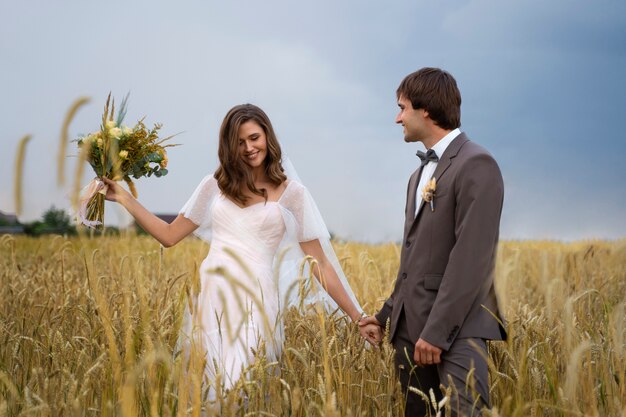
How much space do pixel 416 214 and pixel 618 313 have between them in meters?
0.97

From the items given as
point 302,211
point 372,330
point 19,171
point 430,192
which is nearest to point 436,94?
point 430,192

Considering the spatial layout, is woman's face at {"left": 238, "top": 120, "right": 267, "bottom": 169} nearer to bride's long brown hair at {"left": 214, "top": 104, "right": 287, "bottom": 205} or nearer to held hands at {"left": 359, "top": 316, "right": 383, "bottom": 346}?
bride's long brown hair at {"left": 214, "top": 104, "right": 287, "bottom": 205}

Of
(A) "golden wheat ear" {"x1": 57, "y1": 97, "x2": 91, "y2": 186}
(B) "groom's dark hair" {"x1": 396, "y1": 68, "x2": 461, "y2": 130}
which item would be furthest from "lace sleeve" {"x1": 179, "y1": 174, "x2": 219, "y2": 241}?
(A) "golden wheat ear" {"x1": 57, "y1": 97, "x2": 91, "y2": 186}

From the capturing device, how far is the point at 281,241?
13.2ft

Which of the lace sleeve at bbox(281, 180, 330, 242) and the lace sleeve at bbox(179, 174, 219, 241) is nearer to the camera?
the lace sleeve at bbox(281, 180, 330, 242)

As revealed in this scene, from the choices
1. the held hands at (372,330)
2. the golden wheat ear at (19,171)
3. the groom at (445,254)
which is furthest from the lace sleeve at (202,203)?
the golden wheat ear at (19,171)

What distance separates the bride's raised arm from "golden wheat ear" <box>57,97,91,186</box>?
5.33 feet

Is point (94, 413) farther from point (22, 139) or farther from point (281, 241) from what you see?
point (281, 241)

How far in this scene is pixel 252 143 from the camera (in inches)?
149

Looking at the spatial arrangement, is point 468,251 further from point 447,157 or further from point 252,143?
point 252,143

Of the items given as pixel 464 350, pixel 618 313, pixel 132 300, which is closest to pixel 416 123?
pixel 464 350

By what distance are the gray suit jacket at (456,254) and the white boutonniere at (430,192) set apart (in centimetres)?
2

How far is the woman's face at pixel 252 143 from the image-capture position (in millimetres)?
3777

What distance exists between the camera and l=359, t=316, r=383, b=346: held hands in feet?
11.1
